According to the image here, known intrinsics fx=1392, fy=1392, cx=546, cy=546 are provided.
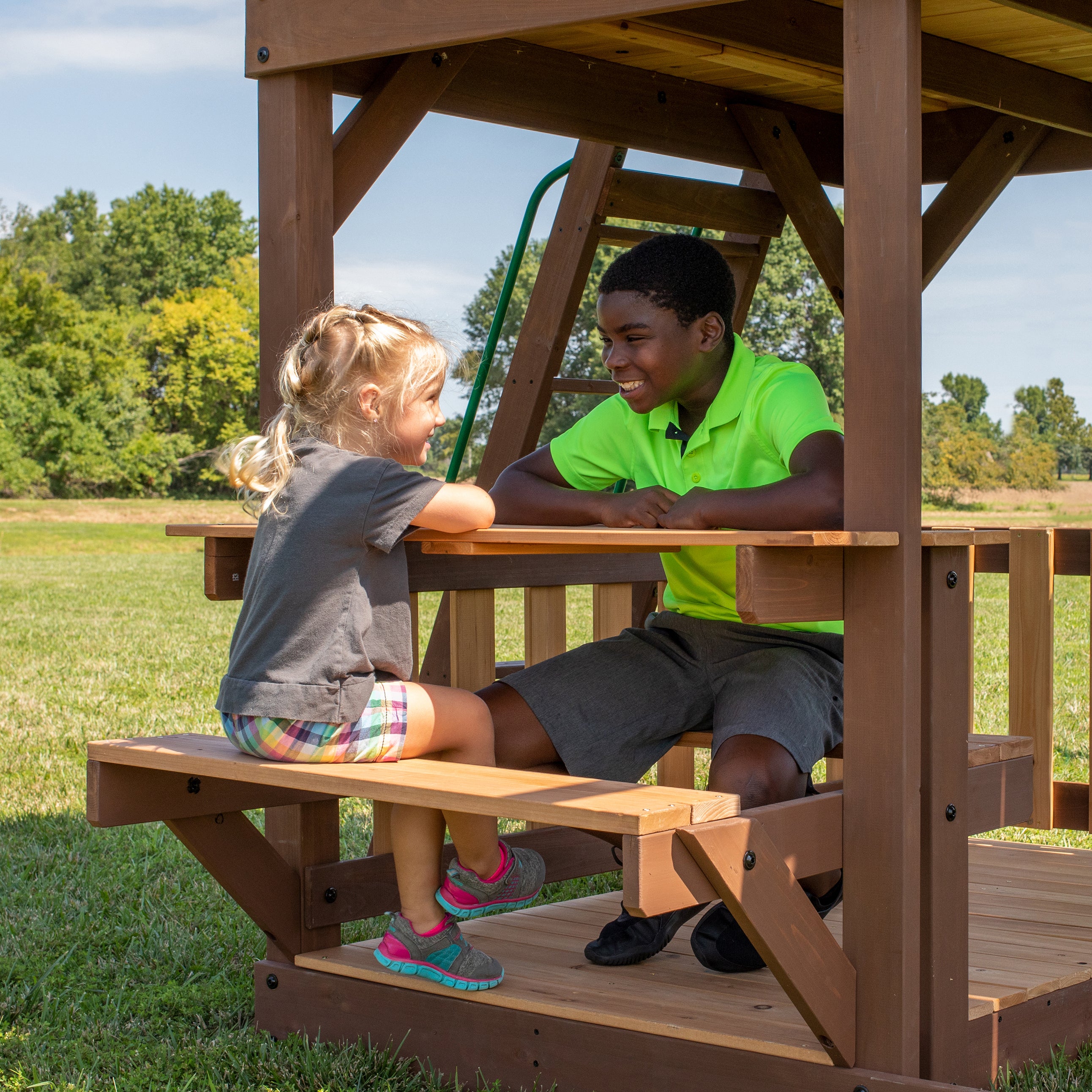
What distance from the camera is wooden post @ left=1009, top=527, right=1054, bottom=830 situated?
4.61 meters

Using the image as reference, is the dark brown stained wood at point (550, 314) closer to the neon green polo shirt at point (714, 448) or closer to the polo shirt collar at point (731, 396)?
the neon green polo shirt at point (714, 448)

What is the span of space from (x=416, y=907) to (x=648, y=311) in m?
1.38

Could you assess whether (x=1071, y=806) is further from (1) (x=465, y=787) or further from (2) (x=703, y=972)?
(1) (x=465, y=787)

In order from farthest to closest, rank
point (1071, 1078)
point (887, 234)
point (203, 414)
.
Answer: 1. point (203, 414)
2. point (1071, 1078)
3. point (887, 234)

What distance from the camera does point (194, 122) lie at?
62.2 meters

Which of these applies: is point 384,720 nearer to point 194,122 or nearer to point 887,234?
point 887,234

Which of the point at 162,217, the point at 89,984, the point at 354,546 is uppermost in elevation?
the point at 162,217

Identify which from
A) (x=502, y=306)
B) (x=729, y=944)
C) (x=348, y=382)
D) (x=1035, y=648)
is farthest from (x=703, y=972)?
(x=502, y=306)

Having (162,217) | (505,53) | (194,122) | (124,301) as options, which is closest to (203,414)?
(124,301)

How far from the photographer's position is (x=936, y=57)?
372 centimetres

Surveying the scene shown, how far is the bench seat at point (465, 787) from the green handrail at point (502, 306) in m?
2.12

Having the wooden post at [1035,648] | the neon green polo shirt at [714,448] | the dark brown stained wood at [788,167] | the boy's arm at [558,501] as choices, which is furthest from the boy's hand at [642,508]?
the wooden post at [1035,648]

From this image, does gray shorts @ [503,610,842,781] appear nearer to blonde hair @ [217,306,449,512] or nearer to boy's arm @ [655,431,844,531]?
boy's arm @ [655,431,844,531]

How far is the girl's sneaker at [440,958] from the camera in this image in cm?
296
